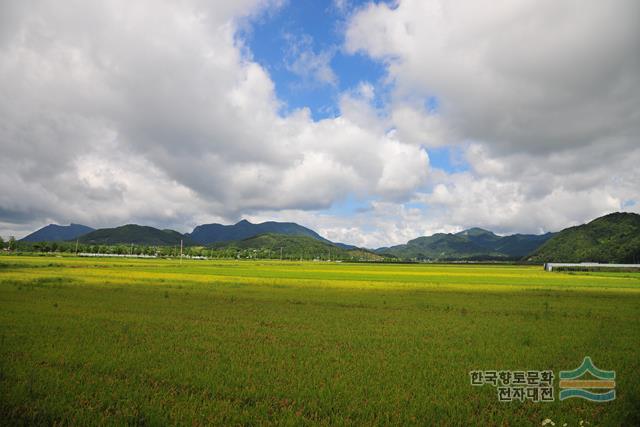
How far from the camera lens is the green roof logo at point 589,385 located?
1001 cm

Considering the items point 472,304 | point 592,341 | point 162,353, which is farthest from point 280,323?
point 472,304

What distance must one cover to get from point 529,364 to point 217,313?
16558mm

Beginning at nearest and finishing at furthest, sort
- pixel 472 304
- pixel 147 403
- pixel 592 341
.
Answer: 1. pixel 147 403
2. pixel 592 341
3. pixel 472 304

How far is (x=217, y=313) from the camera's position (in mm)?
22625

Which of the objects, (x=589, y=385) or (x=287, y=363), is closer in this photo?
(x=589, y=385)

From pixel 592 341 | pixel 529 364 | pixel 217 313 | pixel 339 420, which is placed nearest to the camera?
pixel 339 420

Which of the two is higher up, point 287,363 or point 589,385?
Answer: point 287,363

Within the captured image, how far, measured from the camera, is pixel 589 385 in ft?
35.8

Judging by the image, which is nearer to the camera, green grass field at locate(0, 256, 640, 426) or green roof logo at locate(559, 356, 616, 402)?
green grass field at locate(0, 256, 640, 426)

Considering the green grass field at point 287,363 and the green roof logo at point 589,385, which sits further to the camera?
the green roof logo at point 589,385

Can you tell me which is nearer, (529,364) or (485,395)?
(485,395)

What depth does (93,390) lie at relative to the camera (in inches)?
378

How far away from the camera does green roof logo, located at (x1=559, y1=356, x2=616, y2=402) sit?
1001 centimetres

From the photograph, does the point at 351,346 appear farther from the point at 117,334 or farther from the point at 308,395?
the point at 117,334
